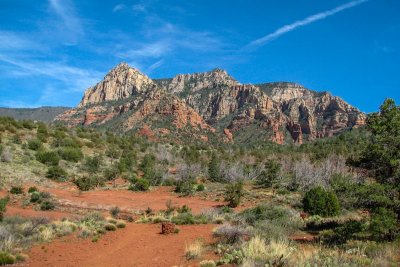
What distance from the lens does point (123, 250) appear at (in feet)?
48.7

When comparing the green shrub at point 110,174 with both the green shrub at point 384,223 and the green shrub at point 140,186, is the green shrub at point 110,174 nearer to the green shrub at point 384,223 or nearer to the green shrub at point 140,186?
the green shrub at point 140,186

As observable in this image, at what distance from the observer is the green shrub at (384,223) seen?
39.8 feet

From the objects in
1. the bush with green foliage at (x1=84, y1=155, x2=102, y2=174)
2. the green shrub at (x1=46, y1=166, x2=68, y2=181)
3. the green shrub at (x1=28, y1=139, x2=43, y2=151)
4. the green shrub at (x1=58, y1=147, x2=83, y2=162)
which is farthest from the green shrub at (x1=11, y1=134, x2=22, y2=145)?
the green shrub at (x1=46, y1=166, x2=68, y2=181)

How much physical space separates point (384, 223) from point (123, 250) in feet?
29.2

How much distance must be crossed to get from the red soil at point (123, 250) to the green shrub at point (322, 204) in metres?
8.25

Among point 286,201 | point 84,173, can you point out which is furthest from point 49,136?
point 286,201

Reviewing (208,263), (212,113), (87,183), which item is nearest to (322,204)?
(208,263)

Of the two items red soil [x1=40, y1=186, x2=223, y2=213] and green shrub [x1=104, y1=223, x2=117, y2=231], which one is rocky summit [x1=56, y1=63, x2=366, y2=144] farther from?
green shrub [x1=104, y1=223, x2=117, y2=231]

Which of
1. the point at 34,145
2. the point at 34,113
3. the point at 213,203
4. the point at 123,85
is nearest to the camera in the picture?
the point at 213,203

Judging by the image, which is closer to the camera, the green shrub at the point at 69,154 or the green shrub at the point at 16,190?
the green shrub at the point at 16,190

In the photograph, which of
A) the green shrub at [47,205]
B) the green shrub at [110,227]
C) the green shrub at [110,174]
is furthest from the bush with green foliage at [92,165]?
the green shrub at [110,227]

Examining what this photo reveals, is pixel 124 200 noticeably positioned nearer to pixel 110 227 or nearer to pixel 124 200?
pixel 124 200

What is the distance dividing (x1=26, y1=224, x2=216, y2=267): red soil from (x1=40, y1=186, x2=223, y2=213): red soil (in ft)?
34.6

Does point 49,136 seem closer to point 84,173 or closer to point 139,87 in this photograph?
point 84,173
